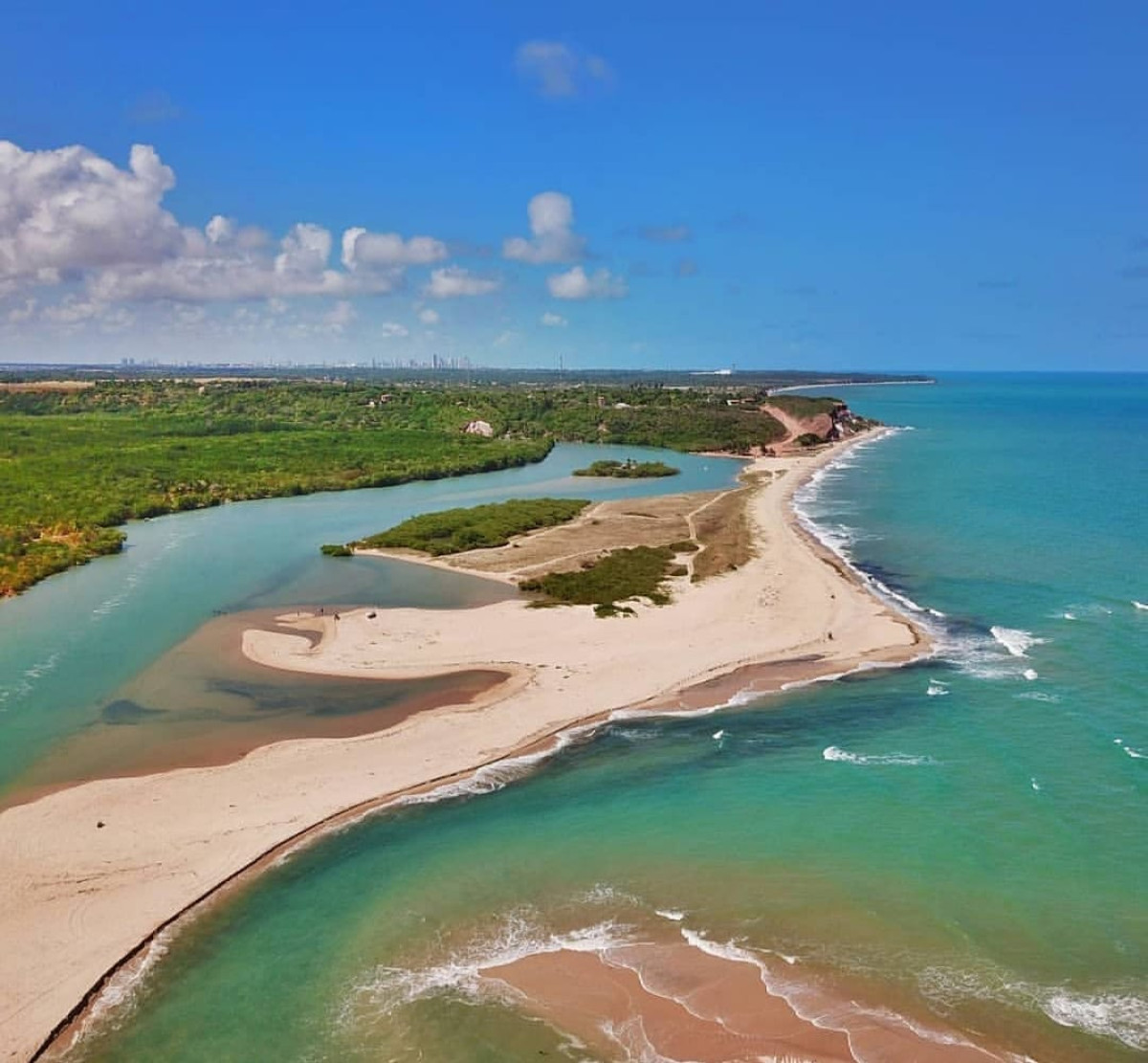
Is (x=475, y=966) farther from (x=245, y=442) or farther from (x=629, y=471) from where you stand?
(x=245, y=442)

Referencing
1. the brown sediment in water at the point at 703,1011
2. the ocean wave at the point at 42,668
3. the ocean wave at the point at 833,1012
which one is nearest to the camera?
the brown sediment in water at the point at 703,1011

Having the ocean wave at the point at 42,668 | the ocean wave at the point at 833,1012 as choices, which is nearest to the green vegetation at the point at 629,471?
the ocean wave at the point at 42,668

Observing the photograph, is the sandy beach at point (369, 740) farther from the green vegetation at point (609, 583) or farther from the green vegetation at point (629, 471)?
the green vegetation at point (629, 471)

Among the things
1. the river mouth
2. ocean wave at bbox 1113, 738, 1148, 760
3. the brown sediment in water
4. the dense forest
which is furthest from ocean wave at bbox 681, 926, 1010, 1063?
the dense forest

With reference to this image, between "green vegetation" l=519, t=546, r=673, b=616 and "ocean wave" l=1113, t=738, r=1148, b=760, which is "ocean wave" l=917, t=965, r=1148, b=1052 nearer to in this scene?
"ocean wave" l=1113, t=738, r=1148, b=760

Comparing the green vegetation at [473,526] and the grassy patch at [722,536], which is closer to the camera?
the grassy patch at [722,536]
